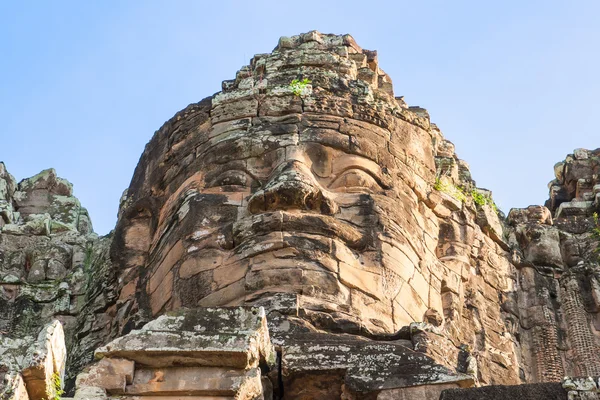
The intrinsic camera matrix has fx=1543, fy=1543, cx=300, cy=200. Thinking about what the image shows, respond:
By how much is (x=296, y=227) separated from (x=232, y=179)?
157cm

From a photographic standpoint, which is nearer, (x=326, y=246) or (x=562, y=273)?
(x=326, y=246)

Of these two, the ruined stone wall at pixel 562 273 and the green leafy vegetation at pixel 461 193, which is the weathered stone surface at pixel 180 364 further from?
the green leafy vegetation at pixel 461 193

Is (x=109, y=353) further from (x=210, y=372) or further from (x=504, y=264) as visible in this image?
(x=504, y=264)

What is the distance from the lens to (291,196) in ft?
55.7

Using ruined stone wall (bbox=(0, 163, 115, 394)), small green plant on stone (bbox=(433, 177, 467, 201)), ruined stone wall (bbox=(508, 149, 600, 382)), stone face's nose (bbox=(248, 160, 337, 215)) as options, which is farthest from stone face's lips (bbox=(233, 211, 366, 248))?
ruined stone wall (bbox=(508, 149, 600, 382))

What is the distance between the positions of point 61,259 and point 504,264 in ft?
18.7

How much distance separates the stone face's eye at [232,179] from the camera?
1795cm

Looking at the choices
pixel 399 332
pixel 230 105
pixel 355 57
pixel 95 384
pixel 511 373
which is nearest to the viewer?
pixel 95 384

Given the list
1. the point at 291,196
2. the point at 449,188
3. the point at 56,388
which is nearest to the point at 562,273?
the point at 449,188

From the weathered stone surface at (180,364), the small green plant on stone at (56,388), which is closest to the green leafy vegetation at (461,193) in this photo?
the weathered stone surface at (180,364)

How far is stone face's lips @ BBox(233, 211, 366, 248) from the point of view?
1675 cm

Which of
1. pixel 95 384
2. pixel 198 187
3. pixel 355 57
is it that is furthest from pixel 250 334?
pixel 355 57

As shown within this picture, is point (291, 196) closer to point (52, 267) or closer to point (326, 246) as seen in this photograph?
point (326, 246)

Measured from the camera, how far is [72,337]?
18719 mm
